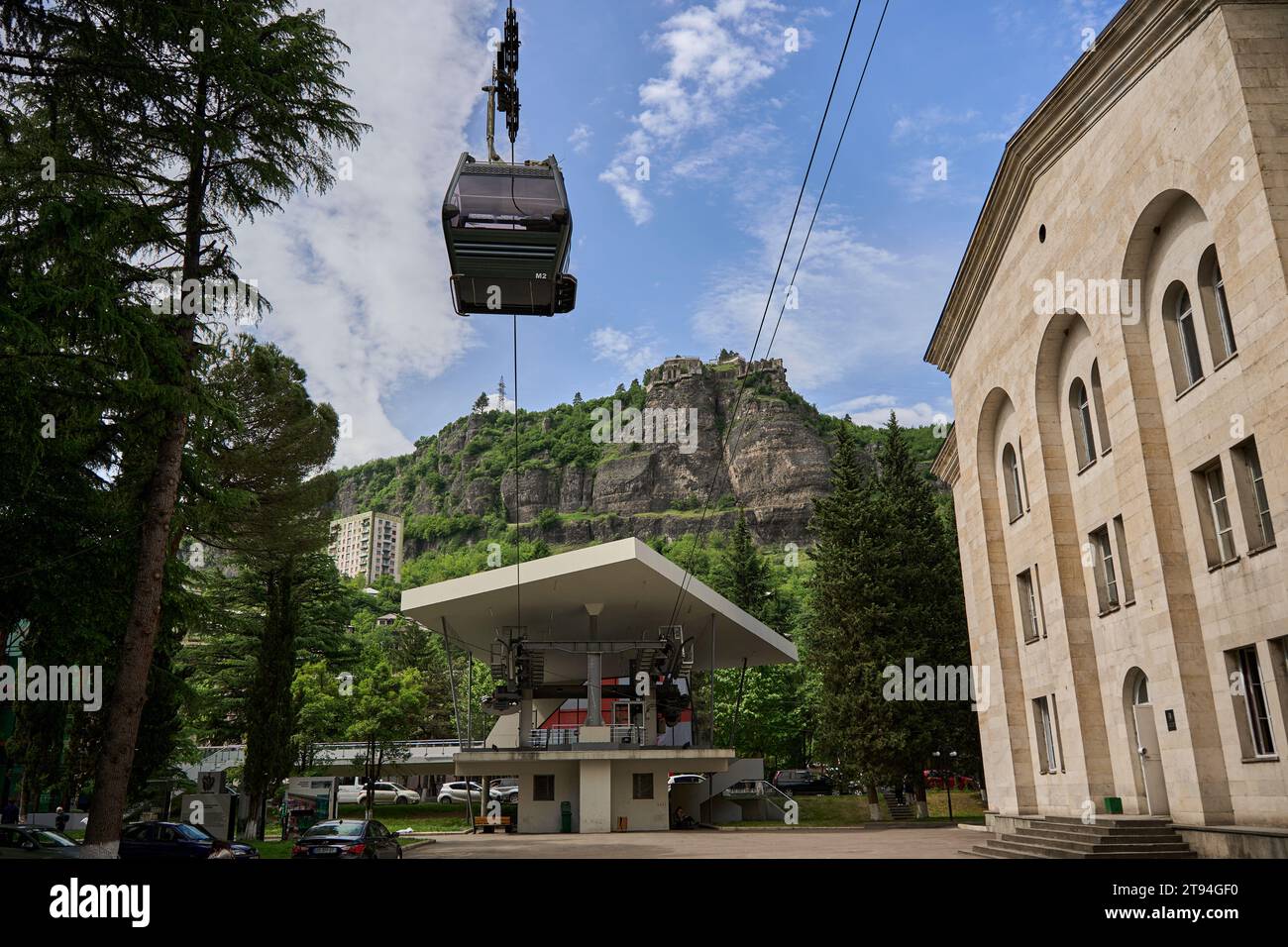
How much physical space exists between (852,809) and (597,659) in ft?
50.1

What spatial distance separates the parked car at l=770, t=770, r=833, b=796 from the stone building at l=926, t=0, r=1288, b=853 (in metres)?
30.1

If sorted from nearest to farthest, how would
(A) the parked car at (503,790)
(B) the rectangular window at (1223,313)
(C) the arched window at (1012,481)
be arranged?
(B) the rectangular window at (1223,313) → (C) the arched window at (1012,481) → (A) the parked car at (503,790)

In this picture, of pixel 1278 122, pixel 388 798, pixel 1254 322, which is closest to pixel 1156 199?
pixel 1278 122

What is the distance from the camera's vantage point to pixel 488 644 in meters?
47.8

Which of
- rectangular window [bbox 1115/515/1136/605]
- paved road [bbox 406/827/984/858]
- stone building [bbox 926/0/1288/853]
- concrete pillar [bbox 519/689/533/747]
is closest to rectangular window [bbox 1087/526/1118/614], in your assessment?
stone building [bbox 926/0/1288/853]

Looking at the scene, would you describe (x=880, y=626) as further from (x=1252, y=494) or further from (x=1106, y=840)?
(x=1252, y=494)

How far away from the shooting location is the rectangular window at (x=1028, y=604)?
954 inches

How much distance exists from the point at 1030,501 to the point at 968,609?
23.3 feet

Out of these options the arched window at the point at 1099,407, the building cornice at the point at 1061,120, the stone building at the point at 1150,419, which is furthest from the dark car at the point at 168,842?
the building cornice at the point at 1061,120

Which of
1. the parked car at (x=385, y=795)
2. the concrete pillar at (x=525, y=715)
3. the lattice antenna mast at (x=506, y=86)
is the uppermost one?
the lattice antenna mast at (x=506, y=86)

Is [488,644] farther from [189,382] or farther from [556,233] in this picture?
[556,233]

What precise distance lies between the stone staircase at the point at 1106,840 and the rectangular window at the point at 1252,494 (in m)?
5.35

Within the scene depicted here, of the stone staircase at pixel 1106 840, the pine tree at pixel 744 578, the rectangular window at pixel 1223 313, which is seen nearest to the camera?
the rectangular window at pixel 1223 313

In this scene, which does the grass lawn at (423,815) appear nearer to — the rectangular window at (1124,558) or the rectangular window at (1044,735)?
the rectangular window at (1044,735)
